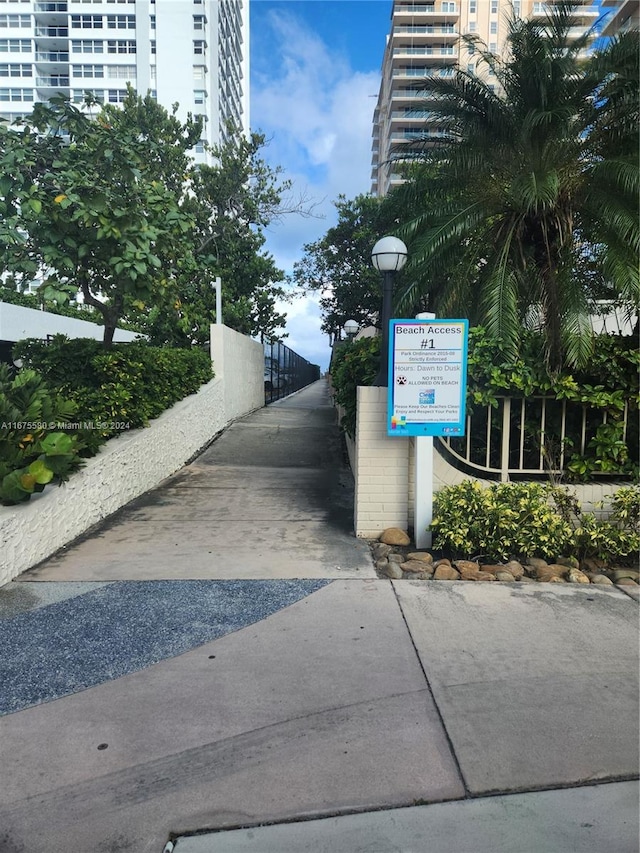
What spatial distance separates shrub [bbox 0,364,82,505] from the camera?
5.00 metres

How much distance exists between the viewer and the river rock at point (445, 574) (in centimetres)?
478

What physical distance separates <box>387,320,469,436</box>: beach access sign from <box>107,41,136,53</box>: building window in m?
68.2

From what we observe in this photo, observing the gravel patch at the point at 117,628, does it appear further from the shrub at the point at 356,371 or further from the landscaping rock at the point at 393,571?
the shrub at the point at 356,371

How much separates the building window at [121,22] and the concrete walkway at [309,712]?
70.2 meters

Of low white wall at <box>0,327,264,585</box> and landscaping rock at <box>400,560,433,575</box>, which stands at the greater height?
low white wall at <box>0,327,264,585</box>

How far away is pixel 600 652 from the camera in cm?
353

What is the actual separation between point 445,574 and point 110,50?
2812 inches

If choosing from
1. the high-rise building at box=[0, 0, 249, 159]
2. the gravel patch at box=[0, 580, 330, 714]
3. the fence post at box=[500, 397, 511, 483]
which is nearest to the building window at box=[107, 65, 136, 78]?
the high-rise building at box=[0, 0, 249, 159]

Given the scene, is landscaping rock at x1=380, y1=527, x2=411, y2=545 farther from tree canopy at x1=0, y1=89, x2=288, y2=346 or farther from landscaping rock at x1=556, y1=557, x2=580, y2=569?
tree canopy at x1=0, y1=89, x2=288, y2=346

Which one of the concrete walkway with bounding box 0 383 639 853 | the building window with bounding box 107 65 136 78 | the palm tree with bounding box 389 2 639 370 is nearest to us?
the concrete walkway with bounding box 0 383 639 853

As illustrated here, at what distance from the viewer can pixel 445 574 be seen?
480cm

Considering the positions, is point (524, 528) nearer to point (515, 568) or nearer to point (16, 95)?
point (515, 568)

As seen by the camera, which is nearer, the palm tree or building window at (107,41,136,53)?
the palm tree

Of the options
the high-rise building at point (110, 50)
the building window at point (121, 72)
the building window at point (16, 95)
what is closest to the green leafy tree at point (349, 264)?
the high-rise building at point (110, 50)
